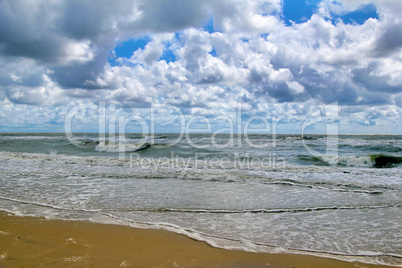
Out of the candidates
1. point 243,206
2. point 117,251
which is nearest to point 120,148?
point 243,206

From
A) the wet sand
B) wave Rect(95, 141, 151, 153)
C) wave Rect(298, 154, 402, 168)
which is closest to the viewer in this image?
the wet sand

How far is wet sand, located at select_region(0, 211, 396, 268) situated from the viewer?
3326 millimetres

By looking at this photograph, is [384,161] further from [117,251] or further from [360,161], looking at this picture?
[117,251]

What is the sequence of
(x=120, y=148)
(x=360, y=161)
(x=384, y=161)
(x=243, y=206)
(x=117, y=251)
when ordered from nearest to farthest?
(x=117, y=251), (x=243, y=206), (x=384, y=161), (x=360, y=161), (x=120, y=148)

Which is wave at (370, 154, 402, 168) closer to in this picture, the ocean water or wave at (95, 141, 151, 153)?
the ocean water

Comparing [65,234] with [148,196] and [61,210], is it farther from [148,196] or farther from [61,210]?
[148,196]

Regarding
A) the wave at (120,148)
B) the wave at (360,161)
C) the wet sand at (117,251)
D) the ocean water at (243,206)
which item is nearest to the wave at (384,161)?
the wave at (360,161)

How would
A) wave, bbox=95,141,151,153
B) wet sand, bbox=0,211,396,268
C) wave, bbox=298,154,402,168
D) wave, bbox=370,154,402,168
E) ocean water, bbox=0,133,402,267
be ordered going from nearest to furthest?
1. wet sand, bbox=0,211,396,268
2. ocean water, bbox=0,133,402,267
3. wave, bbox=370,154,402,168
4. wave, bbox=298,154,402,168
5. wave, bbox=95,141,151,153

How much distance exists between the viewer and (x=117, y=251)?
3660 millimetres

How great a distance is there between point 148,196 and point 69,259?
3682 mm

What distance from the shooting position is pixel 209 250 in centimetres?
376

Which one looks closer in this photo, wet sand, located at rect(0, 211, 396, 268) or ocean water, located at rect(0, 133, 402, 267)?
wet sand, located at rect(0, 211, 396, 268)

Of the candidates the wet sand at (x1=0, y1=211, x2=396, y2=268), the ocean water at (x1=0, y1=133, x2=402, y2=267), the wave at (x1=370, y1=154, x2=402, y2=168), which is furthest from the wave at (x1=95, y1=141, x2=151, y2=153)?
the wet sand at (x1=0, y1=211, x2=396, y2=268)

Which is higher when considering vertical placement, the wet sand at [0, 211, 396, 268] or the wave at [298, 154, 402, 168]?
the wet sand at [0, 211, 396, 268]
